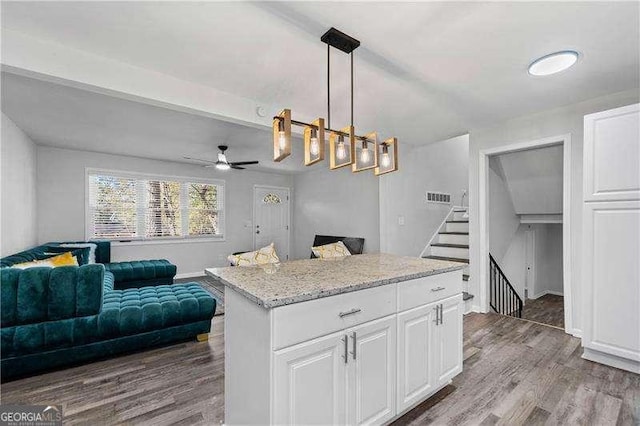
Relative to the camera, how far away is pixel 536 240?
5.72 metres

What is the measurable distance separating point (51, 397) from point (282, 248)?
5.70 m

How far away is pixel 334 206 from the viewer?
20.6 ft

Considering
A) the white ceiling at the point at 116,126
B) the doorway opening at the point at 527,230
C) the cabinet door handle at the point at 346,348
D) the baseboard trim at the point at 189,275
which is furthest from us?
the baseboard trim at the point at 189,275

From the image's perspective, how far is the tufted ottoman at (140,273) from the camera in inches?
168

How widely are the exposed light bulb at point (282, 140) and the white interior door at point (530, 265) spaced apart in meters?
5.62

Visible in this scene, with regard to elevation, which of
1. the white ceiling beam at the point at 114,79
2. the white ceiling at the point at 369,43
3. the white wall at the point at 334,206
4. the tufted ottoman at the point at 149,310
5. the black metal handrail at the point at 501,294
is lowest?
the black metal handrail at the point at 501,294

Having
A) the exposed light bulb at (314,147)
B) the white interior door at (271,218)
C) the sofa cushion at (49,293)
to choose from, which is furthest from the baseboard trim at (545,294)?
the sofa cushion at (49,293)

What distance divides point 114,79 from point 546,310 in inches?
274

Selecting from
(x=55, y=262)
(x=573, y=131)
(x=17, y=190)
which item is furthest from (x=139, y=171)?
(x=573, y=131)

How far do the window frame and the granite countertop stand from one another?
4.75m

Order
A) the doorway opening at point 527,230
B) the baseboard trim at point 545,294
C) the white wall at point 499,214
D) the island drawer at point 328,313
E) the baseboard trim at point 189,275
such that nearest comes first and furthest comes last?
the island drawer at point 328,313 → the doorway opening at point 527,230 → the white wall at point 499,214 → the baseboard trim at point 545,294 → the baseboard trim at point 189,275

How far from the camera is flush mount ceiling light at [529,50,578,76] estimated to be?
2.18 m

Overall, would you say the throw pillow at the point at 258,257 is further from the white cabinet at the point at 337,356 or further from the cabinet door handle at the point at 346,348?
the cabinet door handle at the point at 346,348

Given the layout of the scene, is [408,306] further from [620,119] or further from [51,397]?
[51,397]
